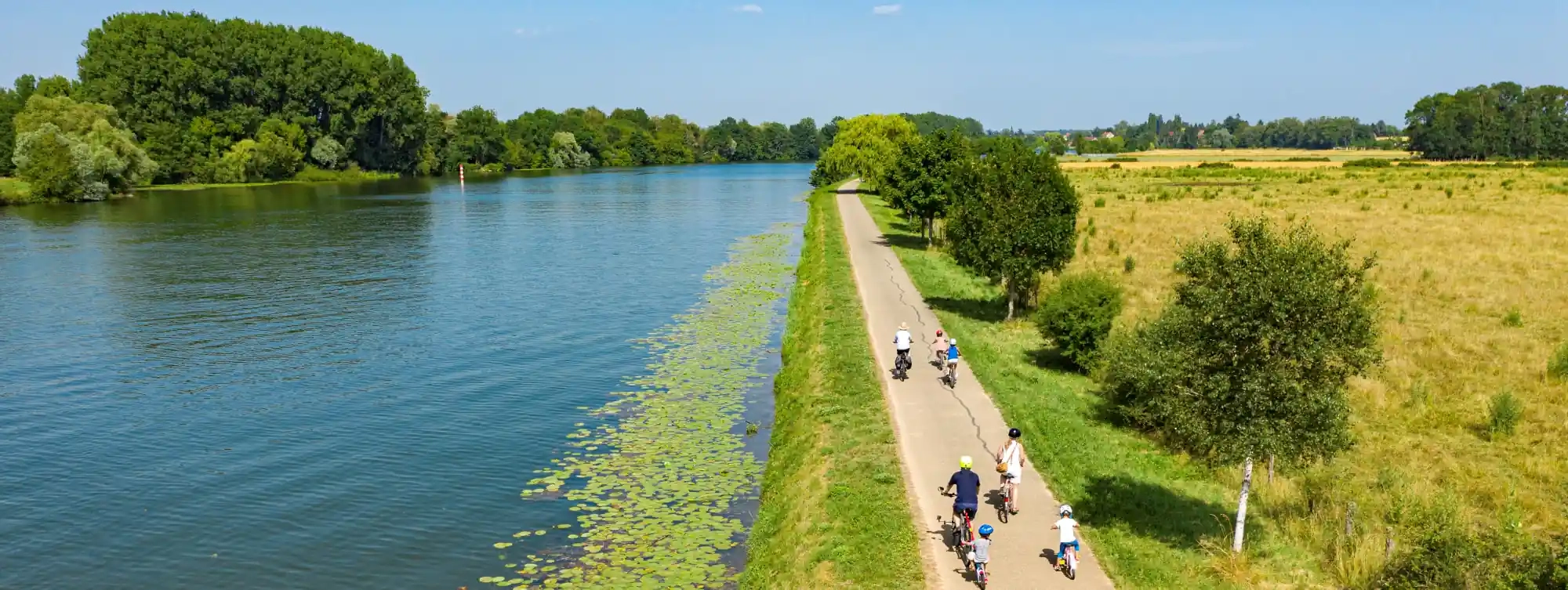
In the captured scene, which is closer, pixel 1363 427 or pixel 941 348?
pixel 1363 427

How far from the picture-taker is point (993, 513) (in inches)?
661

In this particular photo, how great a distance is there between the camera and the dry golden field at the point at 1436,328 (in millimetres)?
18281

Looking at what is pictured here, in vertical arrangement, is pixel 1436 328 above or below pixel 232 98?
below

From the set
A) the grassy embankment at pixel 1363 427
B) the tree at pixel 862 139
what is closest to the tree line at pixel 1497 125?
the tree at pixel 862 139

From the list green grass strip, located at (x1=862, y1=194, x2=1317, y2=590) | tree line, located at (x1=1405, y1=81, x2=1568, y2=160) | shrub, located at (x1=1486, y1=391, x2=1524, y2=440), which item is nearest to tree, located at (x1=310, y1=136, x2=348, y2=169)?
green grass strip, located at (x1=862, y1=194, x2=1317, y2=590)

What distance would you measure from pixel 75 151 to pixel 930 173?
7841 cm

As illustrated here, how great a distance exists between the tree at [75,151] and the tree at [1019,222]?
289 ft

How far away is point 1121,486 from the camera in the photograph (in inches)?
738

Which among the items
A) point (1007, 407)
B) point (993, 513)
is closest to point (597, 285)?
point (1007, 407)

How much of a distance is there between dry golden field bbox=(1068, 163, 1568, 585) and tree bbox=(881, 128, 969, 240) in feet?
25.5

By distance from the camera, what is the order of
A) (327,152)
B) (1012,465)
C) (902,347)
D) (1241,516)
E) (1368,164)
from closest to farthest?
(1241,516) → (1012,465) → (902,347) → (1368,164) → (327,152)

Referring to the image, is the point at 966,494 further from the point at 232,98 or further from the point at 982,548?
the point at 232,98

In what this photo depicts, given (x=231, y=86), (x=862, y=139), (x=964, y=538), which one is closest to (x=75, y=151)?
(x=231, y=86)

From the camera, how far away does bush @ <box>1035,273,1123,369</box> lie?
28094 mm
